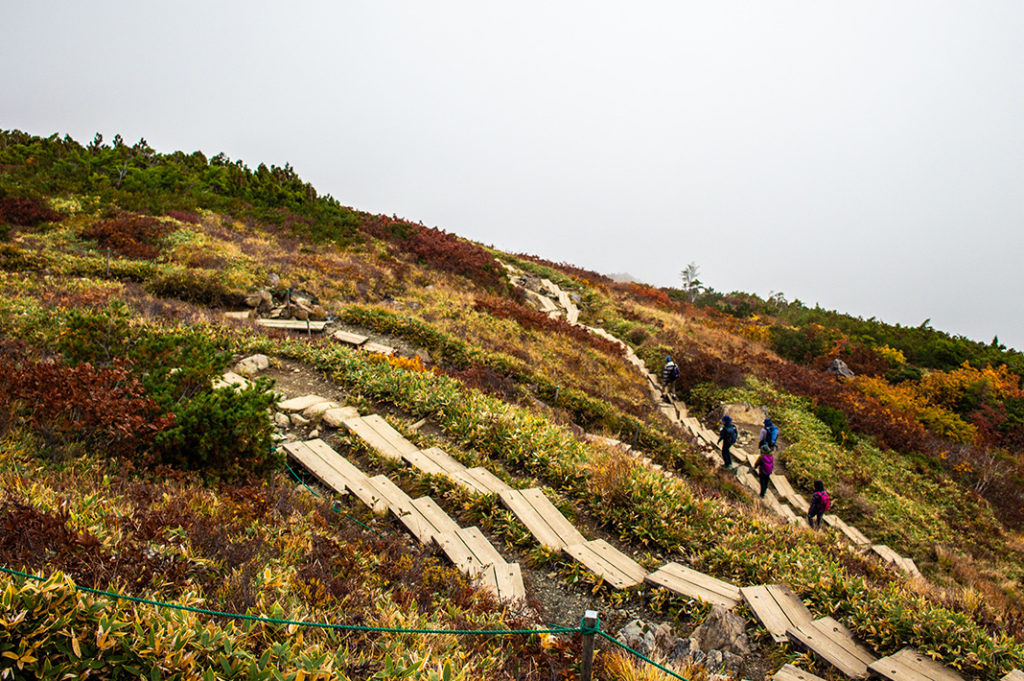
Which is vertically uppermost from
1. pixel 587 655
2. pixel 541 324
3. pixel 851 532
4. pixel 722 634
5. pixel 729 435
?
pixel 541 324

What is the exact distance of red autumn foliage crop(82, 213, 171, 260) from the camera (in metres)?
17.1

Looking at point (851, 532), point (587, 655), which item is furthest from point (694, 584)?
point (851, 532)

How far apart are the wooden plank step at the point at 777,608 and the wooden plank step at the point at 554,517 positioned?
197cm

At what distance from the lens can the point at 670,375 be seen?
18812 millimetres

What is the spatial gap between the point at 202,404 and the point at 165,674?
3940mm

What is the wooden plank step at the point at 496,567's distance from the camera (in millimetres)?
5219

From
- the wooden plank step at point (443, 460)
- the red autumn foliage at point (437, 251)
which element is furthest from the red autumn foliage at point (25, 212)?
the wooden plank step at point (443, 460)

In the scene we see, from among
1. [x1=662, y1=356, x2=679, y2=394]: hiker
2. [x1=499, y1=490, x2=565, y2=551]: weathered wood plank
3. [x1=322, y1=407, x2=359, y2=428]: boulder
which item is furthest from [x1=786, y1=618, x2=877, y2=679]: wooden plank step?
[x1=662, y1=356, x2=679, y2=394]: hiker

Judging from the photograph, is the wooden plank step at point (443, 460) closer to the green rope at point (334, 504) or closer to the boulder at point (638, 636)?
the green rope at point (334, 504)

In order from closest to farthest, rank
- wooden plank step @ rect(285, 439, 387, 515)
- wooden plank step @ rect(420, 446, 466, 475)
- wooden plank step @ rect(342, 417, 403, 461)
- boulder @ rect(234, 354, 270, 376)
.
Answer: wooden plank step @ rect(285, 439, 387, 515)
wooden plank step @ rect(420, 446, 466, 475)
wooden plank step @ rect(342, 417, 403, 461)
boulder @ rect(234, 354, 270, 376)

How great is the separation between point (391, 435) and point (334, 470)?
1393 mm

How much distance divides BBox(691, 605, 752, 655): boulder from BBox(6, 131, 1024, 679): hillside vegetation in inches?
11.6

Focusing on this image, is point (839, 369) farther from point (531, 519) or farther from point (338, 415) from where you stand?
point (338, 415)

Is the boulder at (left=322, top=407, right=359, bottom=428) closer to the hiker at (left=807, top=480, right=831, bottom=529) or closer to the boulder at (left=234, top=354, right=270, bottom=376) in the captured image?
the boulder at (left=234, top=354, right=270, bottom=376)
